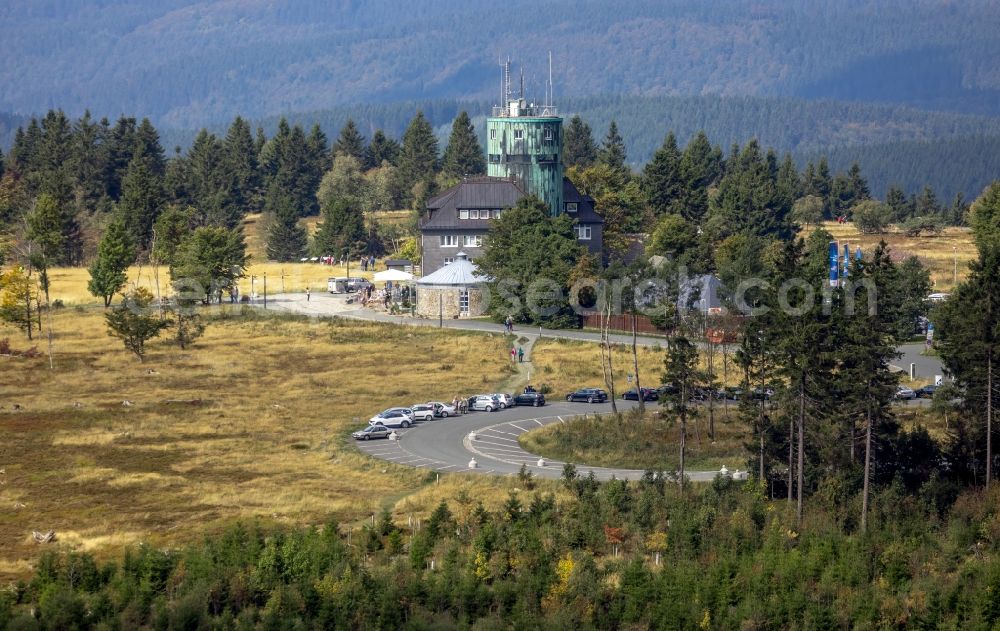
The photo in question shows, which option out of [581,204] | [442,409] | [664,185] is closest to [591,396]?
[442,409]

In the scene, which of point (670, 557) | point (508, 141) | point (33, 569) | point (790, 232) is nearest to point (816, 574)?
point (670, 557)

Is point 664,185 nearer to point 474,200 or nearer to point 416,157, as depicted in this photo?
point 474,200

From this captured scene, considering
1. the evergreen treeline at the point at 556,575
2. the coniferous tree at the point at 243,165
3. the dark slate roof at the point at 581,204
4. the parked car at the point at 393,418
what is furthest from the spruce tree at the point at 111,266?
the evergreen treeline at the point at 556,575

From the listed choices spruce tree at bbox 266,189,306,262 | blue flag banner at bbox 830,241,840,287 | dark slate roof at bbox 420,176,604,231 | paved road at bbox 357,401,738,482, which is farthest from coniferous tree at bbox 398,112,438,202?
paved road at bbox 357,401,738,482

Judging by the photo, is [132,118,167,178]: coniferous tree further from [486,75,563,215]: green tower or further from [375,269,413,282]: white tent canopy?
[486,75,563,215]: green tower

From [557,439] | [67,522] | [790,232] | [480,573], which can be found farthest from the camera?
[790,232]

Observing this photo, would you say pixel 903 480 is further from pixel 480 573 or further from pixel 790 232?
pixel 790 232
